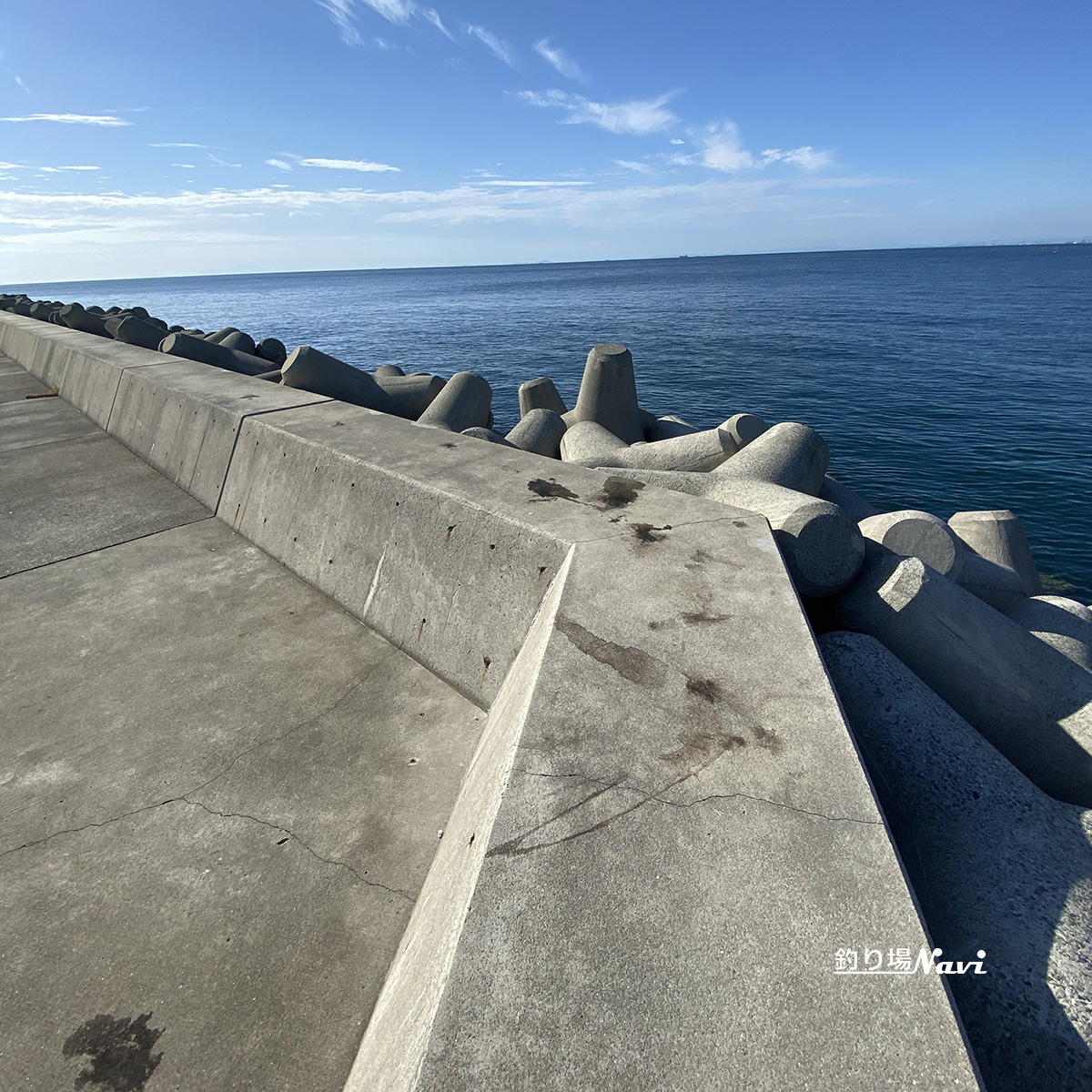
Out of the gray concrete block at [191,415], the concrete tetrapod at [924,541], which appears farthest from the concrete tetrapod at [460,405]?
the concrete tetrapod at [924,541]

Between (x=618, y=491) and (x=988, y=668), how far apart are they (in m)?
1.81

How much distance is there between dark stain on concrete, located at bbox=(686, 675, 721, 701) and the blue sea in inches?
342

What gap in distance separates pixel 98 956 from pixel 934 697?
277 cm

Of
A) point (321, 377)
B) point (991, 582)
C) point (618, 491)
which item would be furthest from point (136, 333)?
point (991, 582)

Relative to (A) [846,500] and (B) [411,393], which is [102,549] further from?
(A) [846,500]

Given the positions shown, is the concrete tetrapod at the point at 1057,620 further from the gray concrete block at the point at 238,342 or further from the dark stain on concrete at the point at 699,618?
the gray concrete block at the point at 238,342

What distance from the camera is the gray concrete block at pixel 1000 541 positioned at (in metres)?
6.89

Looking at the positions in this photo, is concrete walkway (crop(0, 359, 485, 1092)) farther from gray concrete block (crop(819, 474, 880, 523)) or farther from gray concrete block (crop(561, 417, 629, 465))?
gray concrete block (crop(819, 474, 880, 523))

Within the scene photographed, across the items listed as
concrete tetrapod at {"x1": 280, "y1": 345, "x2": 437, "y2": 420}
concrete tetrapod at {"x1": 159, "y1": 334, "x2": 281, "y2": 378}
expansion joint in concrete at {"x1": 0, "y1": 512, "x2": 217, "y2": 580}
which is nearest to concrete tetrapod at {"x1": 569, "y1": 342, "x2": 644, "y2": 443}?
concrete tetrapod at {"x1": 280, "y1": 345, "x2": 437, "y2": 420}

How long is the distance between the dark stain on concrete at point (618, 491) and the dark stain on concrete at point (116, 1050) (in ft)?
7.48

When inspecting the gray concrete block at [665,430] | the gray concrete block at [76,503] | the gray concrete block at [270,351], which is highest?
the gray concrete block at [270,351]

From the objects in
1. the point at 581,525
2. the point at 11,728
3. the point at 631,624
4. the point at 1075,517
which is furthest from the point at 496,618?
the point at 1075,517

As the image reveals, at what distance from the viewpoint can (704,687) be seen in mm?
1819

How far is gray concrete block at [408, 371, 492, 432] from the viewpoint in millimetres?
8525
